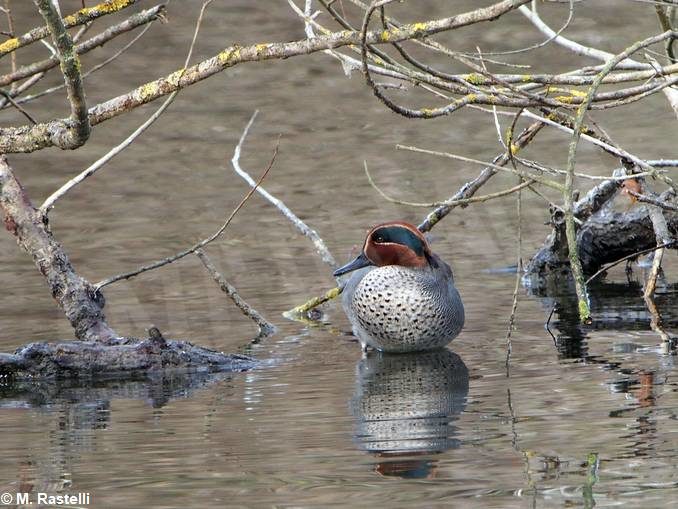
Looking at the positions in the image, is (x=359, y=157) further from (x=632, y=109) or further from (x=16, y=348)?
(x=16, y=348)

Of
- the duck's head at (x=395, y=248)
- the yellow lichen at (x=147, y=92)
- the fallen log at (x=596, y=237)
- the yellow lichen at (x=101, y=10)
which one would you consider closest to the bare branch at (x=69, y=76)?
the yellow lichen at (x=147, y=92)

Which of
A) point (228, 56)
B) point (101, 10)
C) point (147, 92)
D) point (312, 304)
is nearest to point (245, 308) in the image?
point (312, 304)

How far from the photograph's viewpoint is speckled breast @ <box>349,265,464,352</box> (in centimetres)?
730

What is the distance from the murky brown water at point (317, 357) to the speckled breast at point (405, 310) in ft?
0.43

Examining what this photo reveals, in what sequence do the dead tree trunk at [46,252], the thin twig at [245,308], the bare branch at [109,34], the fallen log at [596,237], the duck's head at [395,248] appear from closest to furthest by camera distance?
1. the bare branch at [109,34]
2. the dead tree trunk at [46,252]
3. the duck's head at [395,248]
4. the thin twig at [245,308]
5. the fallen log at [596,237]

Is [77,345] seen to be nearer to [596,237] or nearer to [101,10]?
[101,10]

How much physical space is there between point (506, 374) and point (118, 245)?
4.37m

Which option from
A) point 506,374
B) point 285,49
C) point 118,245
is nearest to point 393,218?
point 118,245

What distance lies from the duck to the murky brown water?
0.47 feet

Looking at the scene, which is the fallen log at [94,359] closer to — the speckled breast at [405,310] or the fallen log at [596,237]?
the speckled breast at [405,310]

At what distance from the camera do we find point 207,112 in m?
15.3

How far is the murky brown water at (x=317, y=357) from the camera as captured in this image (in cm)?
477

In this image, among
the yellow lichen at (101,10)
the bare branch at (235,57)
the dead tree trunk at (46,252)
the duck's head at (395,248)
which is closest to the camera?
the bare branch at (235,57)

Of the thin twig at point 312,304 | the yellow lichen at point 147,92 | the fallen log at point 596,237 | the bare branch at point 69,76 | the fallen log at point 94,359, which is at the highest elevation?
the fallen log at point 596,237
